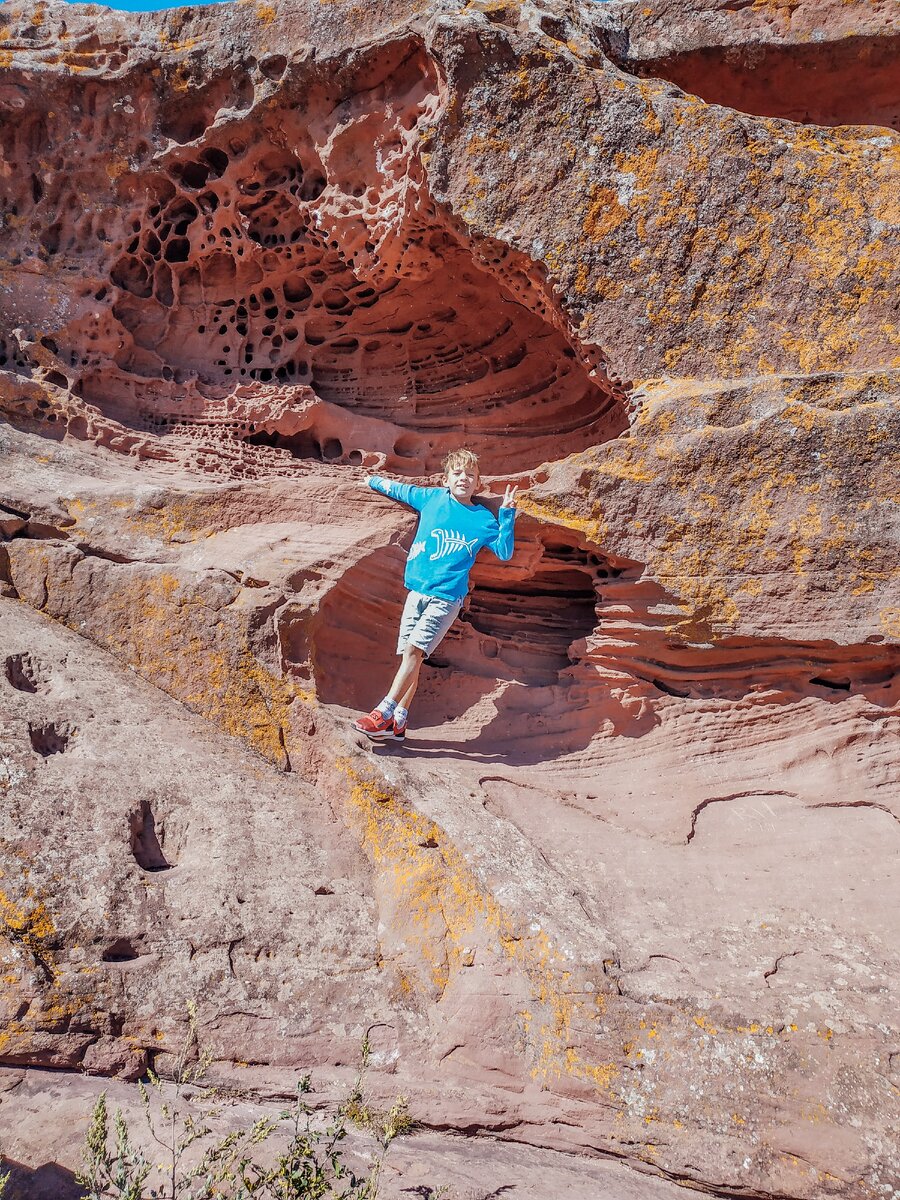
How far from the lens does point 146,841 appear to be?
3348 mm

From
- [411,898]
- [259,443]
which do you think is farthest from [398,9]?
[411,898]

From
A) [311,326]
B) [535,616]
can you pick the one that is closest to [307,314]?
[311,326]

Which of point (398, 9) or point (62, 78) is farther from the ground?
point (398, 9)

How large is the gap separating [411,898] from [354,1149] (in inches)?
38.8

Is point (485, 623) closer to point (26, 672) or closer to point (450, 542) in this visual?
point (450, 542)

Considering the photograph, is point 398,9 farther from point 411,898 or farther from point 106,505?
point 411,898

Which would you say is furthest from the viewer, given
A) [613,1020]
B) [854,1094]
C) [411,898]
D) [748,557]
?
[748,557]

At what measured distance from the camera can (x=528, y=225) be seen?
15.1ft

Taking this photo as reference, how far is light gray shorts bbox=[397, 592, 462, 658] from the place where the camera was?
4191mm

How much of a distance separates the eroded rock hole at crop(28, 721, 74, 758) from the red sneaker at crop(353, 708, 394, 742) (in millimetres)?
1287

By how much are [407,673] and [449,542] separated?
712 millimetres

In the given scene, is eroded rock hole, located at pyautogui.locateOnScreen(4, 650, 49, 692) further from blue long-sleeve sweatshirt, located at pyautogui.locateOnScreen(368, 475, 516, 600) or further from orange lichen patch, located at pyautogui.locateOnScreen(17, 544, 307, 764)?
blue long-sleeve sweatshirt, located at pyautogui.locateOnScreen(368, 475, 516, 600)

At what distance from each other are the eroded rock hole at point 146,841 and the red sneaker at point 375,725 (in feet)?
3.47

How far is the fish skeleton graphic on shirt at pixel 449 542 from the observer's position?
170 inches
